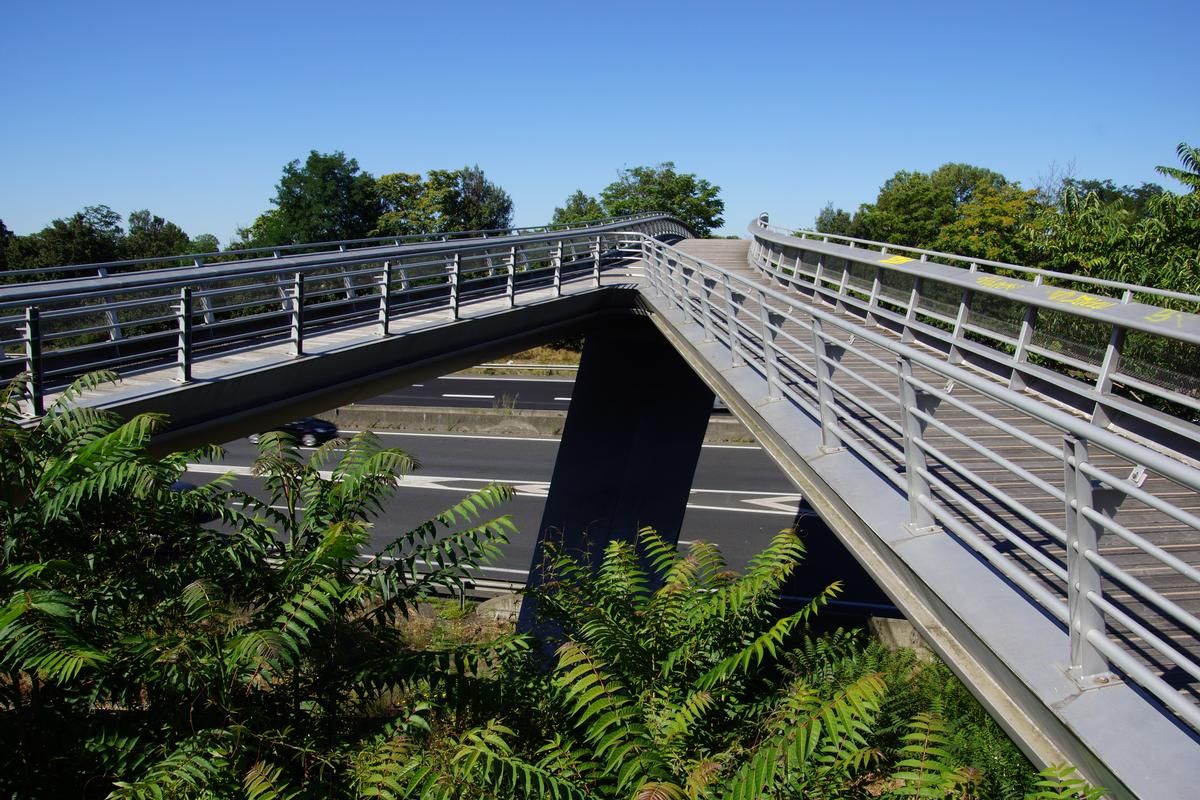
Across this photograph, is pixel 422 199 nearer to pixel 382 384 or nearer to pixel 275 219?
→ pixel 275 219

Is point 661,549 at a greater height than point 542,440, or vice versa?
point 661,549

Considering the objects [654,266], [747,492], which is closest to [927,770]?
[654,266]

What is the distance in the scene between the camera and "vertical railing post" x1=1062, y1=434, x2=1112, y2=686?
2883 millimetres

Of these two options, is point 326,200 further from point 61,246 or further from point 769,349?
point 769,349

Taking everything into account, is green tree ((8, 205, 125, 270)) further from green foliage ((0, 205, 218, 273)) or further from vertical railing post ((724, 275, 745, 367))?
vertical railing post ((724, 275, 745, 367))

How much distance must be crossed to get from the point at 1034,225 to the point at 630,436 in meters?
8.86

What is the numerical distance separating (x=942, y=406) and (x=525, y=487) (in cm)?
1791

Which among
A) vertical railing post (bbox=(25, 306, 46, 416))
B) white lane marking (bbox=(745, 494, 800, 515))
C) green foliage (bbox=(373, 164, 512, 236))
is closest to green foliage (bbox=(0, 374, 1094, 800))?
vertical railing post (bbox=(25, 306, 46, 416))

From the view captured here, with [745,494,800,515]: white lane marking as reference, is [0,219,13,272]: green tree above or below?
above

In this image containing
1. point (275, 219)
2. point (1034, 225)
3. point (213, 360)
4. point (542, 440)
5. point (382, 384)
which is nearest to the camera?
point (213, 360)

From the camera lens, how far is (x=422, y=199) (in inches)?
2050

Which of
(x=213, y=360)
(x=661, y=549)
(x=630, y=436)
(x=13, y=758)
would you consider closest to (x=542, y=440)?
(x=630, y=436)

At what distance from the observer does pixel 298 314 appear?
8922 mm

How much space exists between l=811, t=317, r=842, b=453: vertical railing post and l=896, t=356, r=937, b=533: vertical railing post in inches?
47.2
